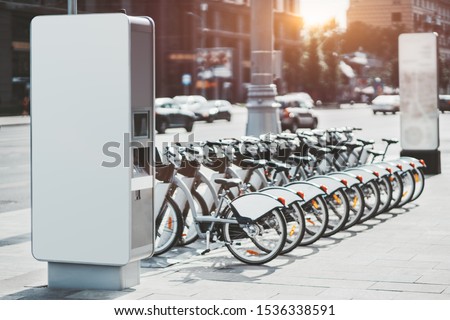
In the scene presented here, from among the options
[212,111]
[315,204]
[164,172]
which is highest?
[212,111]

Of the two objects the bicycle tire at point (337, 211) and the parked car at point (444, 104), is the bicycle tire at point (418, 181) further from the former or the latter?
the parked car at point (444, 104)

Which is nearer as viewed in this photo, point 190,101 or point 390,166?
point 390,166

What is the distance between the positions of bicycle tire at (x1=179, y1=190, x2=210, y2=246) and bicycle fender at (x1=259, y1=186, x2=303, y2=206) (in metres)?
0.82

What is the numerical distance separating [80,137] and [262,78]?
947cm

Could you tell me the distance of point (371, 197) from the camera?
1142 cm

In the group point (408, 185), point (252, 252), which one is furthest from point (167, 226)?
point (408, 185)

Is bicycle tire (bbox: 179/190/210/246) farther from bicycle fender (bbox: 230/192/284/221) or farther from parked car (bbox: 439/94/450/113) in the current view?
parked car (bbox: 439/94/450/113)

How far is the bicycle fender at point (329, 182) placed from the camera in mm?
10001

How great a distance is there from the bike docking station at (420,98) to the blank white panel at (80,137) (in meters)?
11.9

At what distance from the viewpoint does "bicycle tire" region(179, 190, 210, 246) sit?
30.5 feet

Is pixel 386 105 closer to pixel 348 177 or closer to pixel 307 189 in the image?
pixel 348 177

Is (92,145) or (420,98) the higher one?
(420,98)

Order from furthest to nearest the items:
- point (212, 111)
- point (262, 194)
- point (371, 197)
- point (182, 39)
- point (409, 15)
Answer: point (409, 15), point (182, 39), point (212, 111), point (371, 197), point (262, 194)
